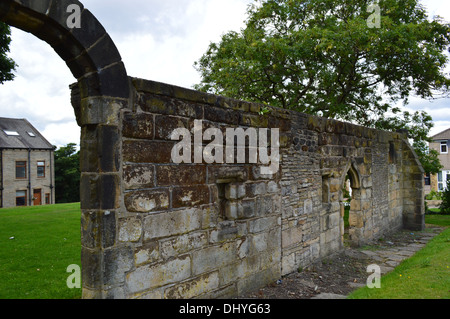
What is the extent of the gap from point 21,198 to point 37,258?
81.9ft

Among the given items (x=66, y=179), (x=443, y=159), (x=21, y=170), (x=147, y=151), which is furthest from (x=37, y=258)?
(x=443, y=159)

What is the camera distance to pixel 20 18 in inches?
121

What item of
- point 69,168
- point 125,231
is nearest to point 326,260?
point 125,231

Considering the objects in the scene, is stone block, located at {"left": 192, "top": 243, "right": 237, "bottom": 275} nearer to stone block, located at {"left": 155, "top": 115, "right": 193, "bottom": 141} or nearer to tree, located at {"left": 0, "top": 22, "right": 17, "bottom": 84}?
stone block, located at {"left": 155, "top": 115, "right": 193, "bottom": 141}

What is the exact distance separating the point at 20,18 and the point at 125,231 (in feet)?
7.55

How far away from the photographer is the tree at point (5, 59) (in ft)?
30.1

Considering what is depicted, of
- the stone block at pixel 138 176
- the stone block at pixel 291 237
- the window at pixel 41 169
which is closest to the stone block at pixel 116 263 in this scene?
the stone block at pixel 138 176

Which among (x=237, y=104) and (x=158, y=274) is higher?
(x=237, y=104)

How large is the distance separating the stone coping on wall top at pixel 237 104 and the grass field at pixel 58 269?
3291 mm

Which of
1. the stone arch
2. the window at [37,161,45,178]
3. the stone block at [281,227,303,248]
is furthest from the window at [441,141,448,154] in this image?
the window at [37,161,45,178]

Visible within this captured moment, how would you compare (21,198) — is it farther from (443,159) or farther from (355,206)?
(443,159)

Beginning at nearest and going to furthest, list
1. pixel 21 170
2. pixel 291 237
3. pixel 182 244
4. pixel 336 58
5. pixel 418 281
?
pixel 182 244 → pixel 418 281 → pixel 291 237 → pixel 336 58 → pixel 21 170

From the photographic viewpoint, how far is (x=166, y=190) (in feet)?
13.4
